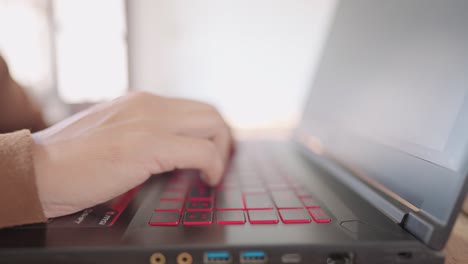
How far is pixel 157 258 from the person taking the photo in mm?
277

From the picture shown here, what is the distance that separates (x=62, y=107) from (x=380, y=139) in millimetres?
988

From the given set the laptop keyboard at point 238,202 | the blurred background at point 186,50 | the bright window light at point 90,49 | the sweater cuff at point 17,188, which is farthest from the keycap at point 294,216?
the bright window light at point 90,49

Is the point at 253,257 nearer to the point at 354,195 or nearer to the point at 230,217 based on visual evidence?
the point at 230,217

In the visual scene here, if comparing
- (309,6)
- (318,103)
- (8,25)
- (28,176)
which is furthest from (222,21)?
(28,176)

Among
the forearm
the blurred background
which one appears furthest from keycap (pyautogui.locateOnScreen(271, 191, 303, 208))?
the blurred background

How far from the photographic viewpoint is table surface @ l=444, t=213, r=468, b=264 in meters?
0.35

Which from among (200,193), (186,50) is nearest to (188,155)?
(200,193)

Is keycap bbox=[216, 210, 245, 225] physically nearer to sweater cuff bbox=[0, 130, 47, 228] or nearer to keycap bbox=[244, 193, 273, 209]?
keycap bbox=[244, 193, 273, 209]

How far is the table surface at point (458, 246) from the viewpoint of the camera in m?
0.35

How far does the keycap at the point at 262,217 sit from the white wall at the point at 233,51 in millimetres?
860

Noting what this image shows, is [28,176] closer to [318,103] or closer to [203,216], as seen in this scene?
[203,216]

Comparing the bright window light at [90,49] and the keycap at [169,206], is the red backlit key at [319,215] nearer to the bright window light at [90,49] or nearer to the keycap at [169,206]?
the keycap at [169,206]

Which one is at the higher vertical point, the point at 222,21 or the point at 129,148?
the point at 222,21

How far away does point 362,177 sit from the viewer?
0.47 m
